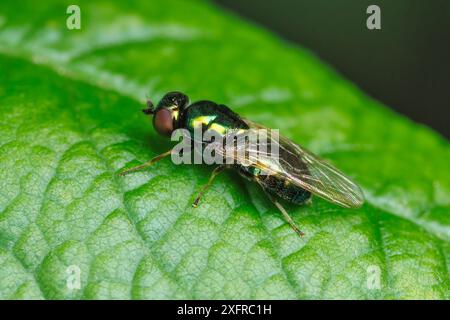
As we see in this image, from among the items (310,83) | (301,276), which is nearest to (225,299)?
(301,276)

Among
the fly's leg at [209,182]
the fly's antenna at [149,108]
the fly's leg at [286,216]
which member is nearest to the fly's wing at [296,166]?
the fly's leg at [209,182]

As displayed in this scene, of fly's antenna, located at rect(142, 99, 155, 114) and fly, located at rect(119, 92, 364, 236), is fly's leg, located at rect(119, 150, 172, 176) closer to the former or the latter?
fly, located at rect(119, 92, 364, 236)

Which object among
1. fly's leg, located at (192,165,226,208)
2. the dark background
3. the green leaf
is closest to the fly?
fly's leg, located at (192,165,226,208)

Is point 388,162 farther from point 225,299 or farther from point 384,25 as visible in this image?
point 384,25

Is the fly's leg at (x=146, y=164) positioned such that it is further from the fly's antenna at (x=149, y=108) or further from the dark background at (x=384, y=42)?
the dark background at (x=384, y=42)

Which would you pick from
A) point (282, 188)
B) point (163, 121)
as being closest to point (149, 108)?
point (163, 121)
